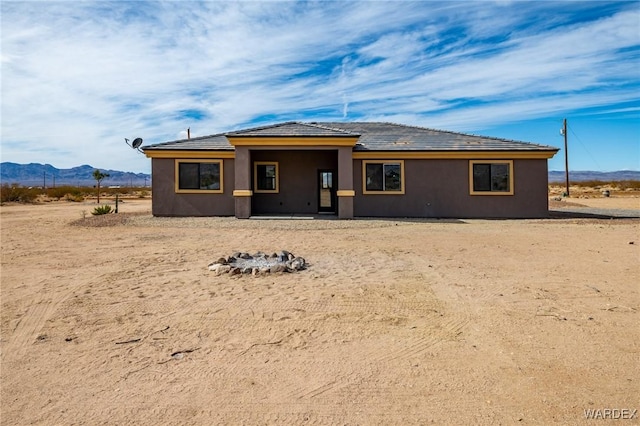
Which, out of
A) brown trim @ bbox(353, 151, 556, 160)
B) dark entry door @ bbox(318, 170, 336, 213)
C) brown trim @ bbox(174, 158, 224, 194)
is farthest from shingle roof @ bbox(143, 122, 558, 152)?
dark entry door @ bbox(318, 170, 336, 213)

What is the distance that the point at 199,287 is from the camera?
6.42m

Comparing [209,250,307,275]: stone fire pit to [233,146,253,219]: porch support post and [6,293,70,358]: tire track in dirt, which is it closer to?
[6,293,70,358]: tire track in dirt

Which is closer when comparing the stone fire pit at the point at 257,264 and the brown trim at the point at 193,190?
the stone fire pit at the point at 257,264

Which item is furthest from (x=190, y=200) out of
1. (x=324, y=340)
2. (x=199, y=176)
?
(x=324, y=340)

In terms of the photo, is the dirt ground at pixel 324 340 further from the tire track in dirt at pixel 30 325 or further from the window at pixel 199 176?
the window at pixel 199 176

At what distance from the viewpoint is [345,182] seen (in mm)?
17625

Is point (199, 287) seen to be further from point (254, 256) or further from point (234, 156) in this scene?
point (234, 156)

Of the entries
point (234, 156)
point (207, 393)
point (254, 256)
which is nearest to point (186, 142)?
point (234, 156)

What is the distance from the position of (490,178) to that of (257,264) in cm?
1404

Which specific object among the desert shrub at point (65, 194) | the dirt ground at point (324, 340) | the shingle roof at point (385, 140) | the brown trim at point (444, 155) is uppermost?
the shingle roof at point (385, 140)

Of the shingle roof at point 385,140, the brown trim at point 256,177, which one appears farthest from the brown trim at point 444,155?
the brown trim at point 256,177

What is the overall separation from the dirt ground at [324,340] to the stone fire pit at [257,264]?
0.99 feet

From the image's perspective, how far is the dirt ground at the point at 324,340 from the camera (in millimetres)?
3184

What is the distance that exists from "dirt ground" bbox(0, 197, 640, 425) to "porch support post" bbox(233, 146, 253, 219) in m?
8.69
